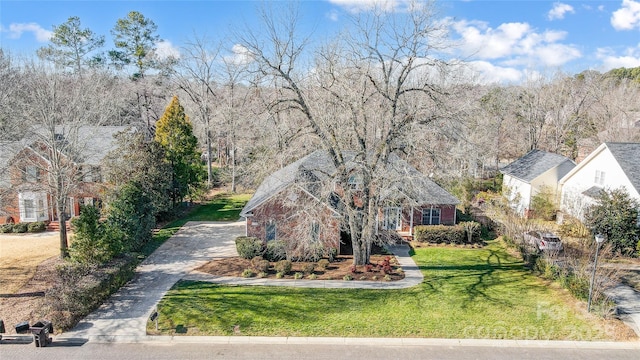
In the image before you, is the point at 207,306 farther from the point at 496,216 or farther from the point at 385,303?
the point at 496,216

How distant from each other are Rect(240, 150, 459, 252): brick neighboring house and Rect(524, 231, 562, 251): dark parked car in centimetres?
478

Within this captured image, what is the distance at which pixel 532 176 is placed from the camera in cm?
3203

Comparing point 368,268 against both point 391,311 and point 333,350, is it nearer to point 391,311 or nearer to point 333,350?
point 391,311

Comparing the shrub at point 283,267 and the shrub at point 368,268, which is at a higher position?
the shrub at point 283,267

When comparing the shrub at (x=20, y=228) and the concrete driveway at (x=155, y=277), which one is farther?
the shrub at (x=20, y=228)

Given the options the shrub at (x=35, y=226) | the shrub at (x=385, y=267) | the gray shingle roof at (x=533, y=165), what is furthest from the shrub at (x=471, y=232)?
the shrub at (x=35, y=226)

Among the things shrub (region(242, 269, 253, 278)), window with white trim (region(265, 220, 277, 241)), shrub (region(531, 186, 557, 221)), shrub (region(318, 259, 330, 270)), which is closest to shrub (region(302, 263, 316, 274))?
shrub (region(318, 259, 330, 270))

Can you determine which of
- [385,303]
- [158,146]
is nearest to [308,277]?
[385,303]

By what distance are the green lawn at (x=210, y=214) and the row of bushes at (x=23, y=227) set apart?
791cm

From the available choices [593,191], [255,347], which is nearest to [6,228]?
[255,347]

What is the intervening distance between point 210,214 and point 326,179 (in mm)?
15250

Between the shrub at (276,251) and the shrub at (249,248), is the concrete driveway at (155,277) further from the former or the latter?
the shrub at (276,251)

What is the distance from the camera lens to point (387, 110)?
18.3 meters

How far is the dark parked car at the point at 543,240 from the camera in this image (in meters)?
22.0
